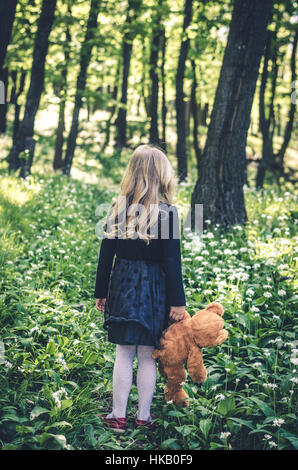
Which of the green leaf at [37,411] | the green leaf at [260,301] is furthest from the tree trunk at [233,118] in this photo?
the green leaf at [37,411]

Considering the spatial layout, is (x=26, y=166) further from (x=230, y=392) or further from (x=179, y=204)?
(x=230, y=392)

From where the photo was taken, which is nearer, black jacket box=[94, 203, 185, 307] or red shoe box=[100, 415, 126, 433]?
black jacket box=[94, 203, 185, 307]

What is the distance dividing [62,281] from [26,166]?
18.6 feet

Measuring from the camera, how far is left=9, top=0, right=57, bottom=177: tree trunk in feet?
31.2

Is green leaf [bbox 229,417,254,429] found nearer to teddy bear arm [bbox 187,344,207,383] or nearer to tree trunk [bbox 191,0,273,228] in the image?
teddy bear arm [bbox 187,344,207,383]

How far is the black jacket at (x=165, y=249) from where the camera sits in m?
2.95

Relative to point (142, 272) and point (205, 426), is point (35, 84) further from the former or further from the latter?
point (205, 426)

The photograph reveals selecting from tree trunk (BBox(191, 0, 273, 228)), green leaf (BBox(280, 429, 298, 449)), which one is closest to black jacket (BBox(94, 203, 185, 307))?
green leaf (BBox(280, 429, 298, 449))

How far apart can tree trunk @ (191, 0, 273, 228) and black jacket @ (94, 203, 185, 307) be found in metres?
4.21

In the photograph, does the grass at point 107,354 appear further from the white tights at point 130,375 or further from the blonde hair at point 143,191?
the blonde hair at point 143,191

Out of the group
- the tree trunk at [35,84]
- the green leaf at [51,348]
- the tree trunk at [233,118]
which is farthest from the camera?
the tree trunk at [35,84]

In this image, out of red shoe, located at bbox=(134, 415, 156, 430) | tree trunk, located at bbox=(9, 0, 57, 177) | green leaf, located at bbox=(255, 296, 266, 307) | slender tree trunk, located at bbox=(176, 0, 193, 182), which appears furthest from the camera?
slender tree trunk, located at bbox=(176, 0, 193, 182)
